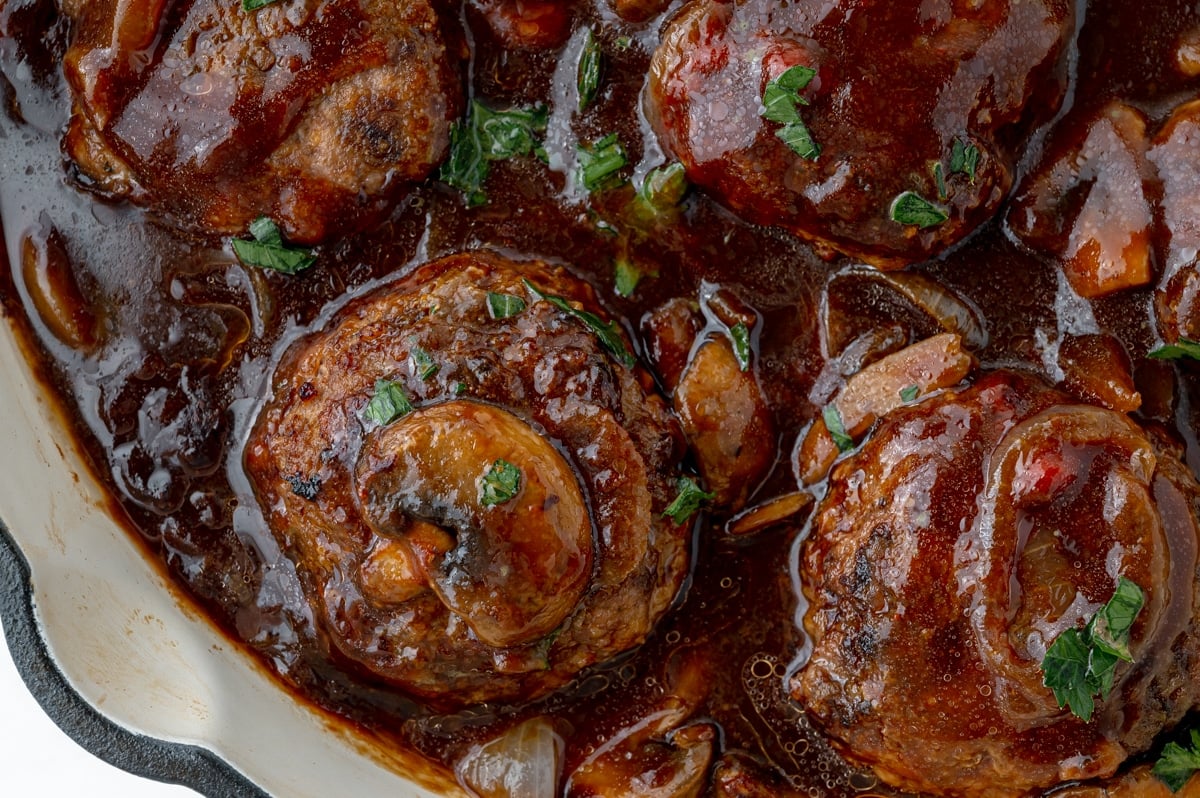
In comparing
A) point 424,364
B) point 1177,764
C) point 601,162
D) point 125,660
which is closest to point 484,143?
point 601,162

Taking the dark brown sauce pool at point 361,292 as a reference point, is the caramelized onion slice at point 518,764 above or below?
below

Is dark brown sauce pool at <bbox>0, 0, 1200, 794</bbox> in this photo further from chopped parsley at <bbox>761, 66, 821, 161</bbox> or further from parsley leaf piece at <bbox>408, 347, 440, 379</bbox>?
parsley leaf piece at <bbox>408, 347, 440, 379</bbox>

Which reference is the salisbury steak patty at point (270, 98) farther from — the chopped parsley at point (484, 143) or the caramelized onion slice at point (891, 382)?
the caramelized onion slice at point (891, 382)

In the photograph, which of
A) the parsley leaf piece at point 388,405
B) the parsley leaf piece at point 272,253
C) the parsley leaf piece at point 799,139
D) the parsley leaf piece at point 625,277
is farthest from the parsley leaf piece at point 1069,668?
the parsley leaf piece at point 272,253

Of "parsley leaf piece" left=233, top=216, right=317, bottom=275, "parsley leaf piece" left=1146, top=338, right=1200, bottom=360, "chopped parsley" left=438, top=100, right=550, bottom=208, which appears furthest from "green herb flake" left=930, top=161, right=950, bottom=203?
"parsley leaf piece" left=233, top=216, right=317, bottom=275

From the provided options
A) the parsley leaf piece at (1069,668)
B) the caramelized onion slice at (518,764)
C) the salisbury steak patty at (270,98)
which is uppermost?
the salisbury steak patty at (270,98)

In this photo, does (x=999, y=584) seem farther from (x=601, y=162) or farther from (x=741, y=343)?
(x=601, y=162)
